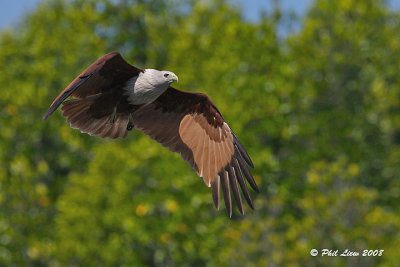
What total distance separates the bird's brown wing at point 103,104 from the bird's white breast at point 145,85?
0.28 feet

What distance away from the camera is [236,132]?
3747cm

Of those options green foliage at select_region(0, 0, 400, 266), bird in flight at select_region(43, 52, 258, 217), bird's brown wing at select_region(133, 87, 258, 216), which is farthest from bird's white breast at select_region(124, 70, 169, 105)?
green foliage at select_region(0, 0, 400, 266)

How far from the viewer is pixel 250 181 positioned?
17.4 metres

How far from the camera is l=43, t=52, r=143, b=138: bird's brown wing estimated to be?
17016 mm

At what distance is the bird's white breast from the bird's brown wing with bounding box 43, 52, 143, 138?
0.08m

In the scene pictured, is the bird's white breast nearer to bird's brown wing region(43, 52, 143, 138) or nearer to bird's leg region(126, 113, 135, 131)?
bird's brown wing region(43, 52, 143, 138)

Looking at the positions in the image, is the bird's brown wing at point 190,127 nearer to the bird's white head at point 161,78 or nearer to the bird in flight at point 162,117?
the bird in flight at point 162,117

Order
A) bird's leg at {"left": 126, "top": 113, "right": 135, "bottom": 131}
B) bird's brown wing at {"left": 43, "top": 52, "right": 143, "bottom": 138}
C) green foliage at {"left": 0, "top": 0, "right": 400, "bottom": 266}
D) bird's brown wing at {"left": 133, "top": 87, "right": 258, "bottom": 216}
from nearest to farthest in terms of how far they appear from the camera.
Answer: bird's brown wing at {"left": 43, "top": 52, "right": 143, "bottom": 138} < bird's leg at {"left": 126, "top": 113, "right": 135, "bottom": 131} < bird's brown wing at {"left": 133, "top": 87, "right": 258, "bottom": 216} < green foliage at {"left": 0, "top": 0, "right": 400, "bottom": 266}

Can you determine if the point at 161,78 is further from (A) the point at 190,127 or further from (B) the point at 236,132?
(B) the point at 236,132

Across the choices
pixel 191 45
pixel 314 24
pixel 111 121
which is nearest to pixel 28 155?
pixel 191 45

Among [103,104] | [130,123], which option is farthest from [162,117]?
[103,104]

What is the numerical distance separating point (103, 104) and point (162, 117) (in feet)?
4.61

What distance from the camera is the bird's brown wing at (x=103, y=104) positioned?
1702cm

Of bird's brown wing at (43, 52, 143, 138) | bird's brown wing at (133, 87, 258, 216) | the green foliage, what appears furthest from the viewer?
the green foliage
